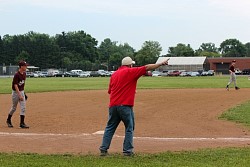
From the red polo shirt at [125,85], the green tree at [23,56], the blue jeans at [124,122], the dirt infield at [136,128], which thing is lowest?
the dirt infield at [136,128]

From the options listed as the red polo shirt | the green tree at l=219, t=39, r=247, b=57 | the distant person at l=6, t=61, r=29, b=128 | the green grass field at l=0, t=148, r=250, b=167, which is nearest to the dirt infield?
the distant person at l=6, t=61, r=29, b=128

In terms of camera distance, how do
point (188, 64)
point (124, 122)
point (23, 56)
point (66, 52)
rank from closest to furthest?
point (124, 122) < point (188, 64) < point (23, 56) < point (66, 52)

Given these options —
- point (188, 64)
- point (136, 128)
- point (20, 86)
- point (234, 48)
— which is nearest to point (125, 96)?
point (136, 128)

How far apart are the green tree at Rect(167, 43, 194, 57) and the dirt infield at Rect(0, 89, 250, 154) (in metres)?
136

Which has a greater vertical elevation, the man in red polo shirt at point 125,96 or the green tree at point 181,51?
the green tree at point 181,51

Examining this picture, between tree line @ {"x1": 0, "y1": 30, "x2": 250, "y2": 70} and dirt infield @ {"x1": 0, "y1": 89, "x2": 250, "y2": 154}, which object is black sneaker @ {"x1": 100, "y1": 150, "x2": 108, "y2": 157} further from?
tree line @ {"x1": 0, "y1": 30, "x2": 250, "y2": 70}

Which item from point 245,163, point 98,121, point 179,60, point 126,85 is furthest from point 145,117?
point 179,60

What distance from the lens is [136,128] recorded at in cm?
1258

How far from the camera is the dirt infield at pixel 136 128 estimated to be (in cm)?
962

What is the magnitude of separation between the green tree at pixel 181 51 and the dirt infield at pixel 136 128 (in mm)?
135916

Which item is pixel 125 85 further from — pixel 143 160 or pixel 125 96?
pixel 143 160

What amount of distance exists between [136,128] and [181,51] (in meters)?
147

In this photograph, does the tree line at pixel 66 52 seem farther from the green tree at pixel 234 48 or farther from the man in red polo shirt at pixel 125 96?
the man in red polo shirt at pixel 125 96

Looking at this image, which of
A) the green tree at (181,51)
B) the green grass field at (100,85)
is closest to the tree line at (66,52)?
the green tree at (181,51)
